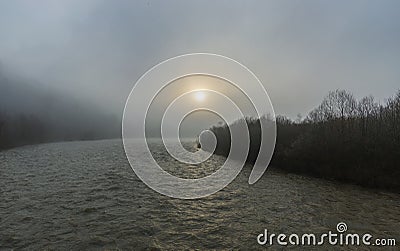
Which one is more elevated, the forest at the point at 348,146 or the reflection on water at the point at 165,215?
Result: the forest at the point at 348,146

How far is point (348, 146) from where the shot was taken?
98.9 ft

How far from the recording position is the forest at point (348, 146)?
25656mm

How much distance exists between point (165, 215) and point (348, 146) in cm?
2536

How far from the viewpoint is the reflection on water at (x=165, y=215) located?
1034cm

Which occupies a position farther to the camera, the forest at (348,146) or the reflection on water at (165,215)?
the forest at (348,146)

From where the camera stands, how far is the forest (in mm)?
25656

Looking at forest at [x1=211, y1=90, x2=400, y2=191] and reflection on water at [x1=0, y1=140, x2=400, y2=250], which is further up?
forest at [x1=211, y1=90, x2=400, y2=191]

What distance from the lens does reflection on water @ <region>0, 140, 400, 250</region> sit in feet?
33.9

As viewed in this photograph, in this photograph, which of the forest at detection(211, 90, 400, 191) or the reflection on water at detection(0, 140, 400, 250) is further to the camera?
the forest at detection(211, 90, 400, 191)

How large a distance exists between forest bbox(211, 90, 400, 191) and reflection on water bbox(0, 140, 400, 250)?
4637mm

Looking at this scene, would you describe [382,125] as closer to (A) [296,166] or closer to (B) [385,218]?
(A) [296,166]

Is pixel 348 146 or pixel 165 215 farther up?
pixel 348 146

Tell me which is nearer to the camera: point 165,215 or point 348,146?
point 165,215

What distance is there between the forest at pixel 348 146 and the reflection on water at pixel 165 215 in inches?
183
